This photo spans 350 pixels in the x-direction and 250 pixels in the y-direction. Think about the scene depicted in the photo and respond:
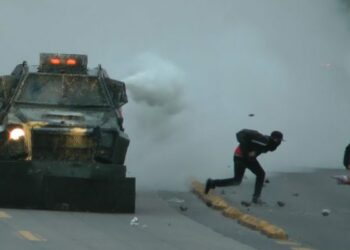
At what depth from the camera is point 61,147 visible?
19156 millimetres

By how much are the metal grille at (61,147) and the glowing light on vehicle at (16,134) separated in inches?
8.5

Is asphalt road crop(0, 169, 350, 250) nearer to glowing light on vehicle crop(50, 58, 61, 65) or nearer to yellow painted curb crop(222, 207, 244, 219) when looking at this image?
yellow painted curb crop(222, 207, 244, 219)

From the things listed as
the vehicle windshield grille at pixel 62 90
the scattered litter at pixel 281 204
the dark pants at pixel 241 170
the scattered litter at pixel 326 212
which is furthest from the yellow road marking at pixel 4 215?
the scattered litter at pixel 326 212

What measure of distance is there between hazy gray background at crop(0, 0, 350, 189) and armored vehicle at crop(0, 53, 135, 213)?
18.3 feet

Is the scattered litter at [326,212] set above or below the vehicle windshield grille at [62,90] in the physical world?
below

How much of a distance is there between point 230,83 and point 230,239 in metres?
17.7

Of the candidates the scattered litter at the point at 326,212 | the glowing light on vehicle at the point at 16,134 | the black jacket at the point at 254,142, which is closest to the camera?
the glowing light on vehicle at the point at 16,134

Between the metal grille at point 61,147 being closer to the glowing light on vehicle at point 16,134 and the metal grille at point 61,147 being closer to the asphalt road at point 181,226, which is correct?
the glowing light on vehicle at point 16,134

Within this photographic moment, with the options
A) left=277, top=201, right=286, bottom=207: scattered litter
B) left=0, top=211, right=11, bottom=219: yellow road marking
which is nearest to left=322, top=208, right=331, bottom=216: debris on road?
Result: left=277, top=201, right=286, bottom=207: scattered litter

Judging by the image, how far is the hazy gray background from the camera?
97.3 feet

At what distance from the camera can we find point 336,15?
42.7m

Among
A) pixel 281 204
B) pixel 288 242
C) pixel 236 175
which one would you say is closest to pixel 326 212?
pixel 281 204

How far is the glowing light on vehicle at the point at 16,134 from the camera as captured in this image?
1900 cm

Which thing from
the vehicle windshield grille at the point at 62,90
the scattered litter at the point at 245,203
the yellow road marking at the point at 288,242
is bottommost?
the scattered litter at the point at 245,203
